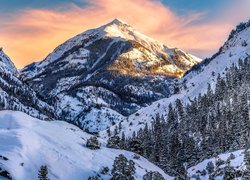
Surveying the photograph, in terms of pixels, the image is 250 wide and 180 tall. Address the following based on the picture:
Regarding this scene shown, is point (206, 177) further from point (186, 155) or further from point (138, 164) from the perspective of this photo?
point (186, 155)

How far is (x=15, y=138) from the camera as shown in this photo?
7600 centimetres

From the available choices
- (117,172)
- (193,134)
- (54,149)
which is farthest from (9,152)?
(193,134)

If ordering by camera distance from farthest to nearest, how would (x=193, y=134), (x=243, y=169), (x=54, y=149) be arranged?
1. (x=193, y=134)
2. (x=54, y=149)
3. (x=243, y=169)

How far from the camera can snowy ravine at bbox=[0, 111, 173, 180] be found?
69.4 metres

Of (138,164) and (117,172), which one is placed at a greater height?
(138,164)

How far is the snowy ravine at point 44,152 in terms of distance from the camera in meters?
69.4

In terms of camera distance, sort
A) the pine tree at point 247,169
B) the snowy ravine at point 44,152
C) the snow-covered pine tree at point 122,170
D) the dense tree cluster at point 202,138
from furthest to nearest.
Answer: the dense tree cluster at point 202,138, the snow-covered pine tree at point 122,170, the snowy ravine at point 44,152, the pine tree at point 247,169

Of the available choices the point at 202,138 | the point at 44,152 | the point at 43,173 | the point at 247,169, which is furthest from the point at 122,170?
the point at 202,138

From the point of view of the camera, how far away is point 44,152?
76.7 metres

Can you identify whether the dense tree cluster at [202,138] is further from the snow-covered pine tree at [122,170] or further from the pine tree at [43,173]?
the pine tree at [43,173]

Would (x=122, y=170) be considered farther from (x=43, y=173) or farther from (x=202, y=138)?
(x=202, y=138)

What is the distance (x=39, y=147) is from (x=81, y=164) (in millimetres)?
8093

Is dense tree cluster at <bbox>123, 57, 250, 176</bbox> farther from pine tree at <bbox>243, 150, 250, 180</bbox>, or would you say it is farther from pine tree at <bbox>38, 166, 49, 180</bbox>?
pine tree at <bbox>38, 166, 49, 180</bbox>

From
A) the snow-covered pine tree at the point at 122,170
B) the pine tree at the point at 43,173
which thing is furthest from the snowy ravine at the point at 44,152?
the pine tree at the point at 43,173
